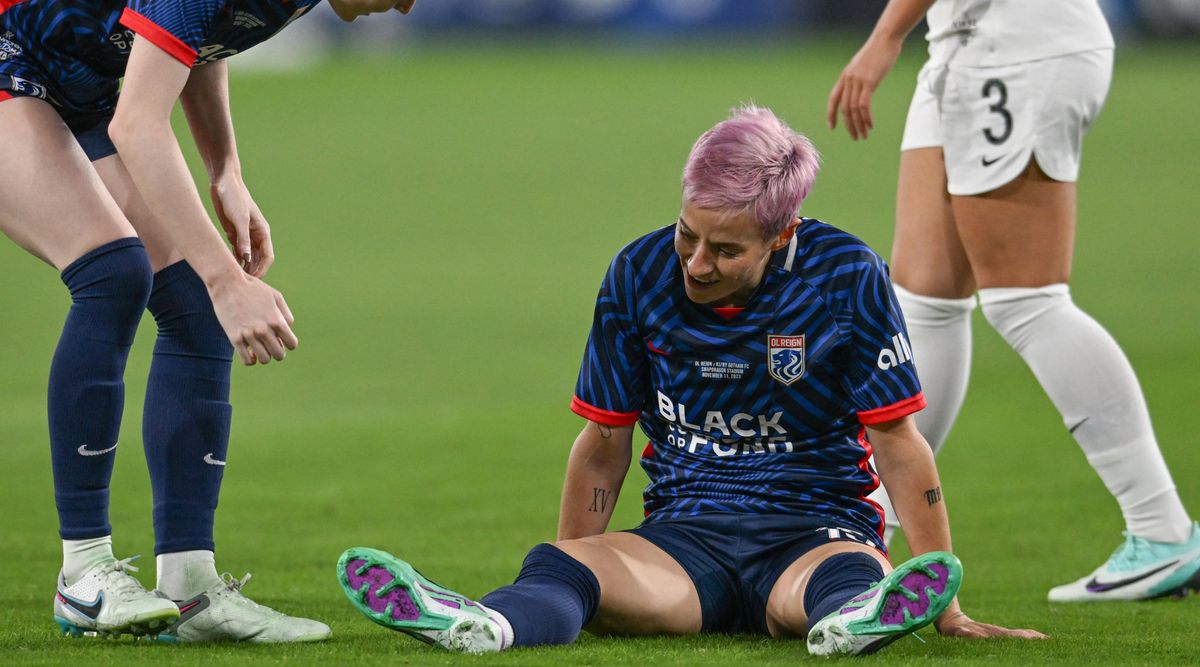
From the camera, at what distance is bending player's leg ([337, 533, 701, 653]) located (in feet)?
9.44

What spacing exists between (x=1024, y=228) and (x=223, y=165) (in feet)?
6.26

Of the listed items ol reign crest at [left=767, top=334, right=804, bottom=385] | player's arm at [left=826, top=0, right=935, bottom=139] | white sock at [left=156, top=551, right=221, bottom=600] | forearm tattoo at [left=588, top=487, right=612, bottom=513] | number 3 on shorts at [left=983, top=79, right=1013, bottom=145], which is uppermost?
player's arm at [left=826, top=0, right=935, bottom=139]

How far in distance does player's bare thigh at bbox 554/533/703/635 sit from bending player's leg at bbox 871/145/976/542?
1092 millimetres

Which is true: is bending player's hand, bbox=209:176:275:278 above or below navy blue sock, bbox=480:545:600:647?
above

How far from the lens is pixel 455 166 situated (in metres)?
15.9

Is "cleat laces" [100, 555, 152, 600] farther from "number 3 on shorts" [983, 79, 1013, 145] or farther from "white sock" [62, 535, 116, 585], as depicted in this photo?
"number 3 on shorts" [983, 79, 1013, 145]

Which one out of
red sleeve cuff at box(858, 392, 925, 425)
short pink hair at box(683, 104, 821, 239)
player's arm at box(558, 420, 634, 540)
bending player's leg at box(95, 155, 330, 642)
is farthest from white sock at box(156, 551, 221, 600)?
red sleeve cuff at box(858, 392, 925, 425)

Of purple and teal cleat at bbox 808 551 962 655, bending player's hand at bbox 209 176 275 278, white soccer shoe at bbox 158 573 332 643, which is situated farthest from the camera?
bending player's hand at bbox 209 176 275 278

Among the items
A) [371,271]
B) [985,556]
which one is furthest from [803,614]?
[371,271]

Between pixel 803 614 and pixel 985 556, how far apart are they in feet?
5.50

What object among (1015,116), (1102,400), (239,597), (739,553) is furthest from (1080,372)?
(239,597)

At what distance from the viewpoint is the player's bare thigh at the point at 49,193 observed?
322 centimetres

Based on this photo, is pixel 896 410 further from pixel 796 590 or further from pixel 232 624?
pixel 232 624

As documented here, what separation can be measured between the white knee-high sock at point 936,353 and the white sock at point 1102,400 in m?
0.18
